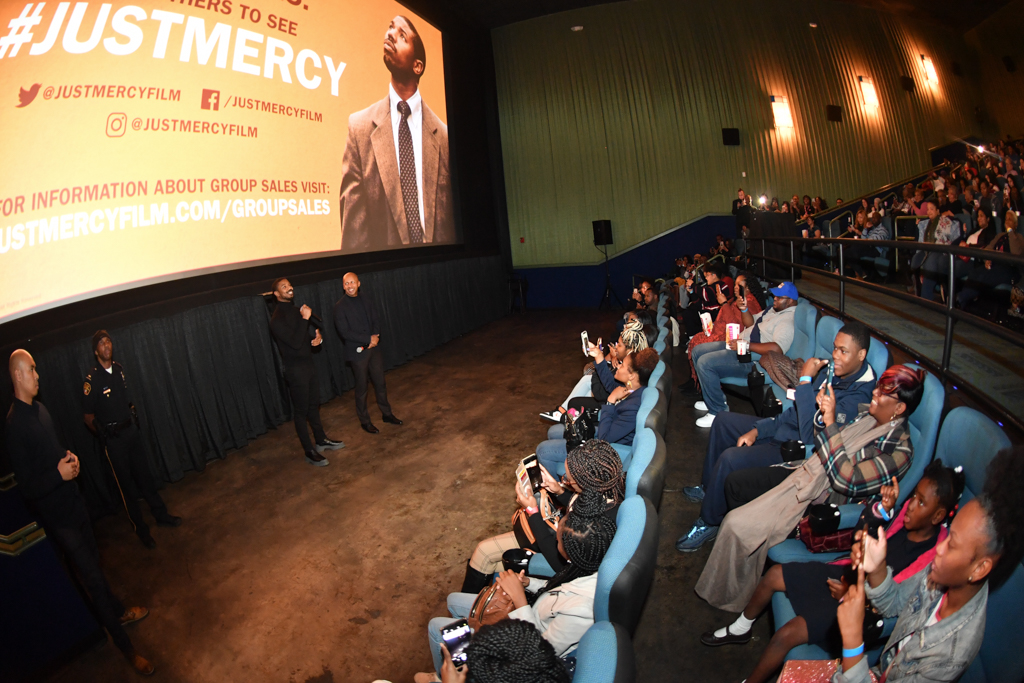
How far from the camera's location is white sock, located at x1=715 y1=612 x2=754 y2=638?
2.09 metres

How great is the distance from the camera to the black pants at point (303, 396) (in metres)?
4.44

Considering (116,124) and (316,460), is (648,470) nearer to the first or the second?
(316,460)

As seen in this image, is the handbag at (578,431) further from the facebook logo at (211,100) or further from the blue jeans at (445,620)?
the facebook logo at (211,100)

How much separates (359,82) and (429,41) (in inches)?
106

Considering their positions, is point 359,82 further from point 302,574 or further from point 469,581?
point 469,581

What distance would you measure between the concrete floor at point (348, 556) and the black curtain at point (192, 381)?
228 mm

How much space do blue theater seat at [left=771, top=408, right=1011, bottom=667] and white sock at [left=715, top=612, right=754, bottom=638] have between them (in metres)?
0.23

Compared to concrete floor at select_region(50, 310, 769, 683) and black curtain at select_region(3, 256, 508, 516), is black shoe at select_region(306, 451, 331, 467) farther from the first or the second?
black curtain at select_region(3, 256, 508, 516)

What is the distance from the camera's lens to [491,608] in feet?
5.89

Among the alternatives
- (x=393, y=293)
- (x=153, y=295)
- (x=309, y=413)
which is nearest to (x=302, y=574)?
(x=309, y=413)

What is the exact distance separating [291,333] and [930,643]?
13.8 ft

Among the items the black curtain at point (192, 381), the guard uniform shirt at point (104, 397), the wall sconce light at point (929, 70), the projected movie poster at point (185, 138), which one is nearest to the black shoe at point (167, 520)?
the black curtain at point (192, 381)

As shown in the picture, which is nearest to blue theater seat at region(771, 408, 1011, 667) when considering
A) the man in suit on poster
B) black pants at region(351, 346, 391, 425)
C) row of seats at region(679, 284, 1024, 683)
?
row of seats at region(679, 284, 1024, 683)

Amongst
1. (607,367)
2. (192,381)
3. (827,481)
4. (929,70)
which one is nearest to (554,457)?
(607,367)
